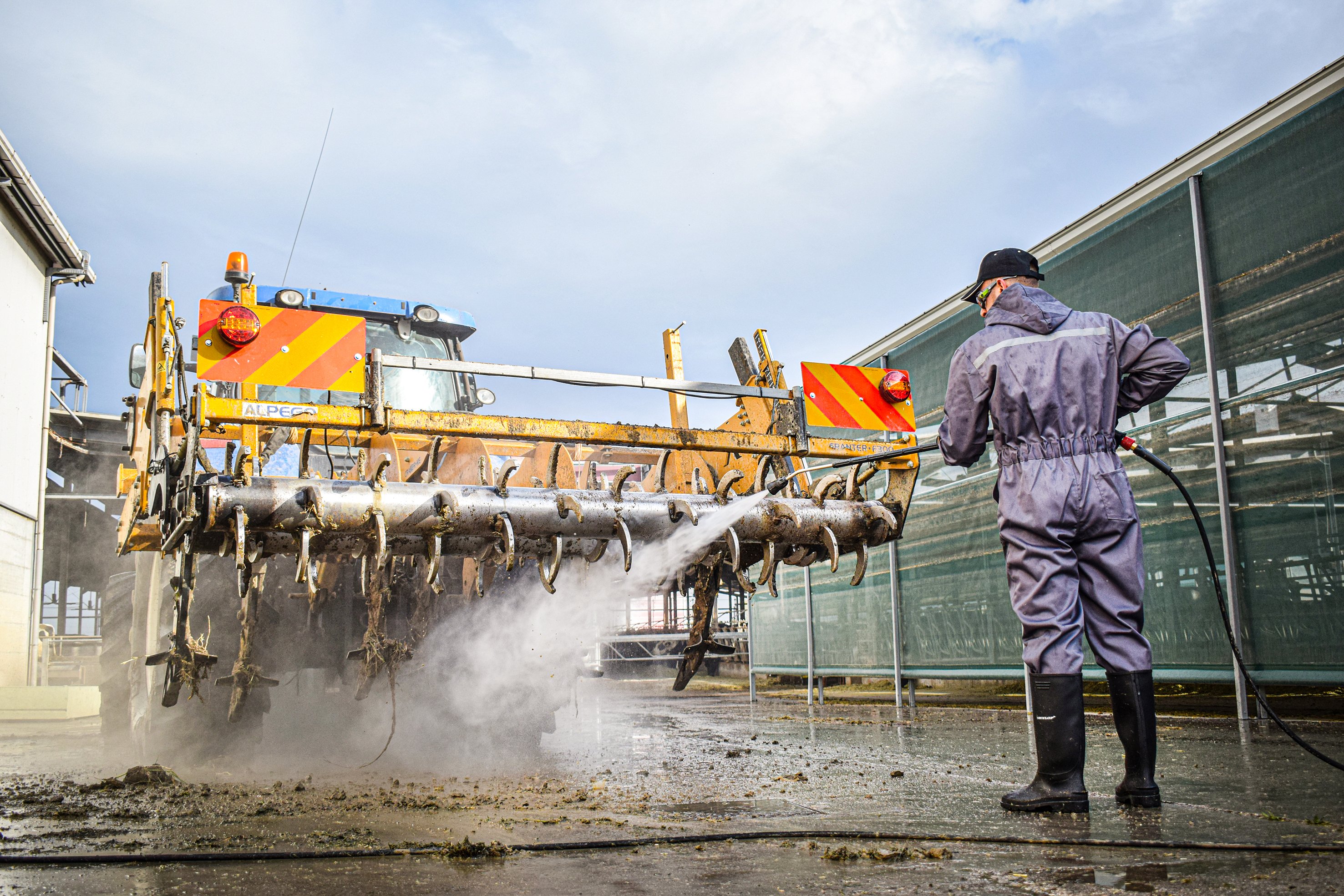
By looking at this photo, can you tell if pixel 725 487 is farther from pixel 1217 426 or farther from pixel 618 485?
pixel 1217 426

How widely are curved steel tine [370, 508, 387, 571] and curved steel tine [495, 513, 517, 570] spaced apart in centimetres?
40

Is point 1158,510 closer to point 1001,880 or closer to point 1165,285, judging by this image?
point 1165,285

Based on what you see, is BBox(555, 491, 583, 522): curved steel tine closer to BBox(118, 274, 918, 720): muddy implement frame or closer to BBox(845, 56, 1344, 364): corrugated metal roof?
BBox(118, 274, 918, 720): muddy implement frame

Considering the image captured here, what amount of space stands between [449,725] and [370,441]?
139 cm

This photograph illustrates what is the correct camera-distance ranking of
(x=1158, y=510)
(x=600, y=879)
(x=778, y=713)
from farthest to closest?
(x=778, y=713) < (x=1158, y=510) < (x=600, y=879)

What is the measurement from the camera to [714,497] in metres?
3.99

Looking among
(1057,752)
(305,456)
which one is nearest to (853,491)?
(1057,752)

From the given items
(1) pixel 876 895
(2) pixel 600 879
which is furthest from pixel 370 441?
(1) pixel 876 895

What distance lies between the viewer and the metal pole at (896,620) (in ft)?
27.6

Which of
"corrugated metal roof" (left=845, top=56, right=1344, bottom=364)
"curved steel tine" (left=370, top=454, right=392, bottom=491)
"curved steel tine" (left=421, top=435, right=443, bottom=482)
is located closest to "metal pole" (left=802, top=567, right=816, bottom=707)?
"corrugated metal roof" (left=845, top=56, right=1344, bottom=364)

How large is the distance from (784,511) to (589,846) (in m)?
1.89

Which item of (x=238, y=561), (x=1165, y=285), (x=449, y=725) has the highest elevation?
(x=1165, y=285)

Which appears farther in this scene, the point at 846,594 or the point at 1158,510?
the point at 846,594

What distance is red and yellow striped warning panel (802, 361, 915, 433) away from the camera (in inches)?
177
